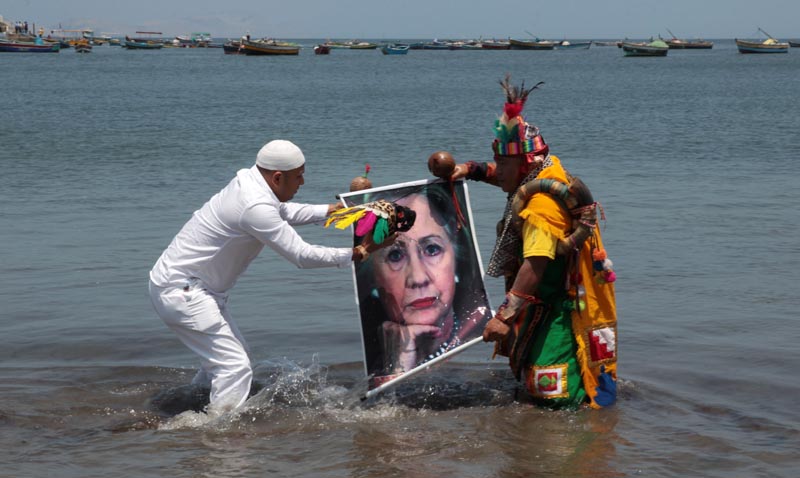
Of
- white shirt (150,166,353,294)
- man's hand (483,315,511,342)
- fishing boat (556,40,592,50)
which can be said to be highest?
fishing boat (556,40,592,50)

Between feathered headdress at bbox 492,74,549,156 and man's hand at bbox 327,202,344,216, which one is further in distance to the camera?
man's hand at bbox 327,202,344,216

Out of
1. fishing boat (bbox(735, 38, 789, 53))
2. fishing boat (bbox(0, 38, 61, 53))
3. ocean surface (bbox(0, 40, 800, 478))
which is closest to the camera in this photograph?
ocean surface (bbox(0, 40, 800, 478))

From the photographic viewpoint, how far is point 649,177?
18.6 meters

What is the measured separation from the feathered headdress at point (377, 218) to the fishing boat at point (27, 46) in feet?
404

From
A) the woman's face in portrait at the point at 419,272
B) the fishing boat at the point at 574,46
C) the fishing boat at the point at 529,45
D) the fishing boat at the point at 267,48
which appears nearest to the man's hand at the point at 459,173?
the woman's face in portrait at the point at 419,272

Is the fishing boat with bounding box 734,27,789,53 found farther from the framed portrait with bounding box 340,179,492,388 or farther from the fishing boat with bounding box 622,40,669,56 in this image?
the framed portrait with bounding box 340,179,492,388

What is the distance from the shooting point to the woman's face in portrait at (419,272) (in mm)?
6449

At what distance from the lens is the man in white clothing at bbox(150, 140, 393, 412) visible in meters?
5.92

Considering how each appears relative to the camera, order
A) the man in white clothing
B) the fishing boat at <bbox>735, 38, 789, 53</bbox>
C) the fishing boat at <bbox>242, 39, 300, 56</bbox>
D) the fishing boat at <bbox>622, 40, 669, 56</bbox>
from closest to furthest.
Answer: the man in white clothing, the fishing boat at <bbox>242, 39, 300, 56</bbox>, the fishing boat at <bbox>622, 40, 669, 56</bbox>, the fishing boat at <bbox>735, 38, 789, 53</bbox>

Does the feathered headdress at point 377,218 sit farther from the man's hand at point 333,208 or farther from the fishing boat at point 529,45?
the fishing boat at point 529,45

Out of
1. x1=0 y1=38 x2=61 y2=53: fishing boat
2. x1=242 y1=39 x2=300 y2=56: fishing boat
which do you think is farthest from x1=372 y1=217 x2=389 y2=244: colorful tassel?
x1=0 y1=38 x2=61 y2=53: fishing boat

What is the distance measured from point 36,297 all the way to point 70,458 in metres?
4.31

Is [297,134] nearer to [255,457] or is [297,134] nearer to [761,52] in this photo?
[255,457]

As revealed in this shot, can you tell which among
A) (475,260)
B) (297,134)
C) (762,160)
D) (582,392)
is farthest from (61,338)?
(297,134)
